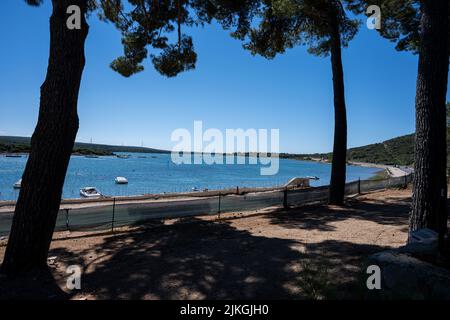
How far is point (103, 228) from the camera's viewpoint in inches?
312

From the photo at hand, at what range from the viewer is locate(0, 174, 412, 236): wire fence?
7594 millimetres

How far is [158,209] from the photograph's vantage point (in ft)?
29.1

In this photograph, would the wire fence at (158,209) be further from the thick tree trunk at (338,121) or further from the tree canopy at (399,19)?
the tree canopy at (399,19)

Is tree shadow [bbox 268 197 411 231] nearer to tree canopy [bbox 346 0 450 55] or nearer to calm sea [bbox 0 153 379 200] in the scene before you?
tree canopy [bbox 346 0 450 55]

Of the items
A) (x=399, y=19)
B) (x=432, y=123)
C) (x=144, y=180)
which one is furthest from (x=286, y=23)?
(x=144, y=180)

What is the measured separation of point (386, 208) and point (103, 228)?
10078mm

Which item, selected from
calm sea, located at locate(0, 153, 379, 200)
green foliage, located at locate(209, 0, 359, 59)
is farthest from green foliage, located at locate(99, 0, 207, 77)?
calm sea, located at locate(0, 153, 379, 200)

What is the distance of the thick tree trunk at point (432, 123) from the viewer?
17.3ft

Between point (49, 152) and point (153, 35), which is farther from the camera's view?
point (153, 35)

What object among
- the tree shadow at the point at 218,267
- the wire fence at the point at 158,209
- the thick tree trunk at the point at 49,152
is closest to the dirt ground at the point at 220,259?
the tree shadow at the point at 218,267

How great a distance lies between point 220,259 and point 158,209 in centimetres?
424

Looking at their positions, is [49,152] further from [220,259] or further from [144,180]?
[144,180]
